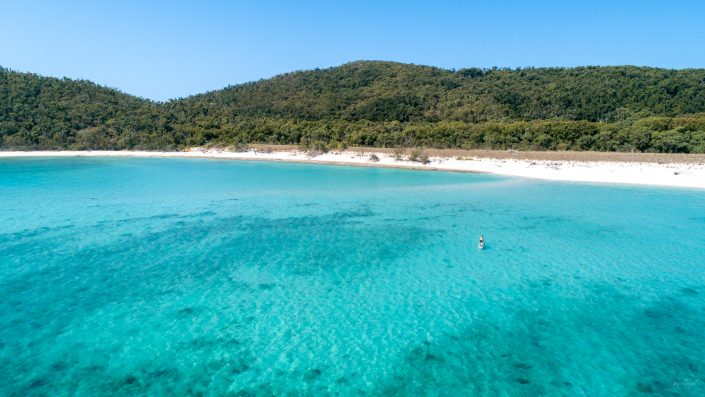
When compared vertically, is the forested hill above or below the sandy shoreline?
above

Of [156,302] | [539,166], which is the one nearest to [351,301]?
[156,302]

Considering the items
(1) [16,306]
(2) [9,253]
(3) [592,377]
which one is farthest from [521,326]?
(2) [9,253]

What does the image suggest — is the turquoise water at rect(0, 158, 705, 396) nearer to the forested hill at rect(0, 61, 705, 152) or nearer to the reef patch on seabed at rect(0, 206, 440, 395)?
the reef patch on seabed at rect(0, 206, 440, 395)

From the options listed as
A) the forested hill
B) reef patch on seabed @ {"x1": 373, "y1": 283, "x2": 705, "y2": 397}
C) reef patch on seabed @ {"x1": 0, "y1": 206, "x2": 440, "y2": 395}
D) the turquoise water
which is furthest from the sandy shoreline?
reef patch on seabed @ {"x1": 373, "y1": 283, "x2": 705, "y2": 397}

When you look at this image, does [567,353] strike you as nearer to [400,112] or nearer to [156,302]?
[156,302]

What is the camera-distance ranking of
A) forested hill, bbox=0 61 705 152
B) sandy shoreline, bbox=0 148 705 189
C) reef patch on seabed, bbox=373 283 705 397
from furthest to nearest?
1. forested hill, bbox=0 61 705 152
2. sandy shoreline, bbox=0 148 705 189
3. reef patch on seabed, bbox=373 283 705 397

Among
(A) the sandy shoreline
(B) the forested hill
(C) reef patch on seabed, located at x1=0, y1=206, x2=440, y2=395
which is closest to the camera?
(C) reef patch on seabed, located at x1=0, y1=206, x2=440, y2=395
